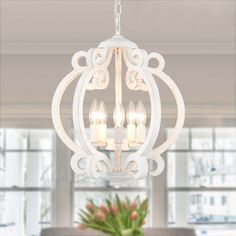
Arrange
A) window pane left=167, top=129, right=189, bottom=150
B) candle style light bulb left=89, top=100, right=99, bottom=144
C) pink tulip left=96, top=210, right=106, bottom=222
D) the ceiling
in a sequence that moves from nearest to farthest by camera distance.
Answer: pink tulip left=96, top=210, right=106, bottom=222
candle style light bulb left=89, top=100, right=99, bottom=144
the ceiling
window pane left=167, top=129, right=189, bottom=150

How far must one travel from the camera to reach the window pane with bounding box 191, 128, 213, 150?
5238 millimetres

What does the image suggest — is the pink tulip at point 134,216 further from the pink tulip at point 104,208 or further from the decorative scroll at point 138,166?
the decorative scroll at point 138,166

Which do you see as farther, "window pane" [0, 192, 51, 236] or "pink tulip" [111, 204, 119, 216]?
"window pane" [0, 192, 51, 236]

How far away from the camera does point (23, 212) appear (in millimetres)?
5172

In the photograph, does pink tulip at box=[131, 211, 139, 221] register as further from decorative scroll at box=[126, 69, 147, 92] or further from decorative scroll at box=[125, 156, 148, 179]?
decorative scroll at box=[126, 69, 147, 92]

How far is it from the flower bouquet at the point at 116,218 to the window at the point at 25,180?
308 centimetres

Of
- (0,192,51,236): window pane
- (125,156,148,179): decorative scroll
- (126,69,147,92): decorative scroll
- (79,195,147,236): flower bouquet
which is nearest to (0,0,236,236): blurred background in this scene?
(0,192,51,236): window pane

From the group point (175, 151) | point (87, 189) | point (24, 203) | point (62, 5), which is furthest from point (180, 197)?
point (62, 5)

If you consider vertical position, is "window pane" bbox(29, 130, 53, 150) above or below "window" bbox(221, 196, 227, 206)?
above

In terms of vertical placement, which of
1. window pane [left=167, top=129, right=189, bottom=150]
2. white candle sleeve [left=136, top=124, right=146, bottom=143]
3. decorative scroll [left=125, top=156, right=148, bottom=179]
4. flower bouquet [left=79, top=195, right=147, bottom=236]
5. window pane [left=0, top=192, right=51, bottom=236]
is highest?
window pane [left=167, top=129, right=189, bottom=150]

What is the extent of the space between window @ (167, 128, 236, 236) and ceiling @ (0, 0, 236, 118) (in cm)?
36

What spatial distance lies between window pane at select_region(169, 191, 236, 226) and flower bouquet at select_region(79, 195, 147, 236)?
3.05 meters

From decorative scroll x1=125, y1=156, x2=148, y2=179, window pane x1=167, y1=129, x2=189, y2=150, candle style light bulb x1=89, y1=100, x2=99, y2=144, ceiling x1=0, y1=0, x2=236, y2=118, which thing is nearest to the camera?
decorative scroll x1=125, y1=156, x2=148, y2=179

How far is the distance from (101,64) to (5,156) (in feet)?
9.99
